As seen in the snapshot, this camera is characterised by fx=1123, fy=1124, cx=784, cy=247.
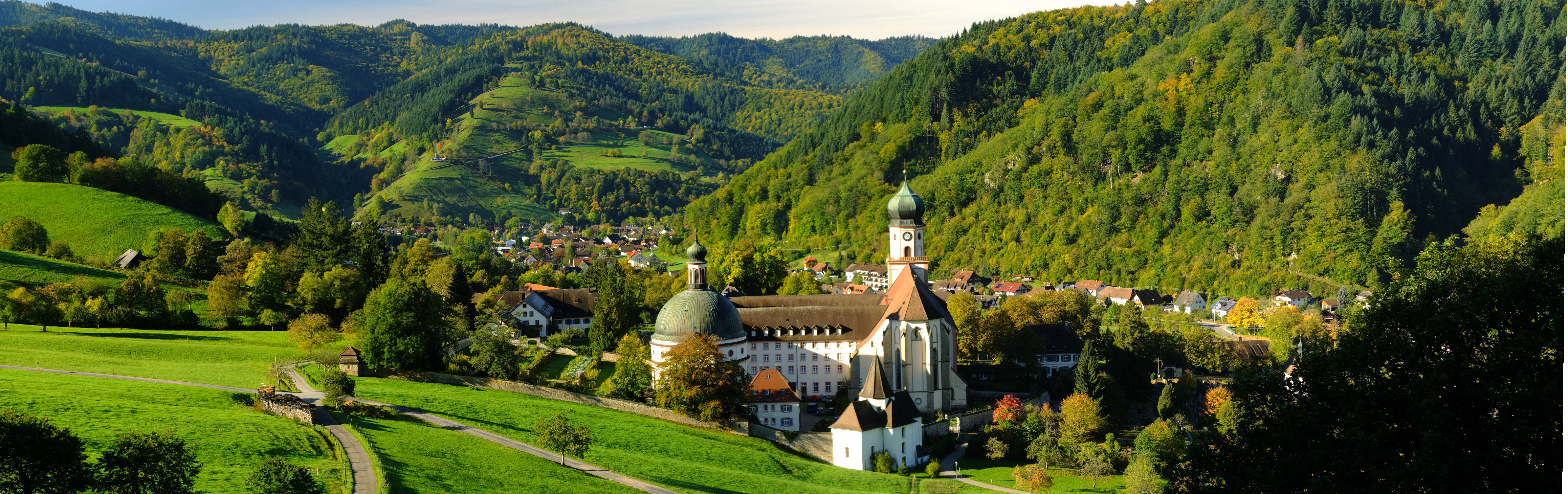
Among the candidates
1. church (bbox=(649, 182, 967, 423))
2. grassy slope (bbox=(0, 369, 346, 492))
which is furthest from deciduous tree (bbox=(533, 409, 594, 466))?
church (bbox=(649, 182, 967, 423))

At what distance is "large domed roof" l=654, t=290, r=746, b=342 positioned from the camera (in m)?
62.7

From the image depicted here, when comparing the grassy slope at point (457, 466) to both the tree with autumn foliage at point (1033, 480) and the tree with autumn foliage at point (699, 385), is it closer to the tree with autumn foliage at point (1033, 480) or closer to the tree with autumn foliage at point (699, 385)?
the tree with autumn foliage at point (699, 385)

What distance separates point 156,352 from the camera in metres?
55.1

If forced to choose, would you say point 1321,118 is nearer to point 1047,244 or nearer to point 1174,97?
point 1174,97

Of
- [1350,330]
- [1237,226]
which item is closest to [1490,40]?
[1237,226]

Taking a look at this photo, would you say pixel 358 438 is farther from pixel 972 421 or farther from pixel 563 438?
pixel 972 421

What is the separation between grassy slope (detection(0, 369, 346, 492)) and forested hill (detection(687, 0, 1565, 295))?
103 meters

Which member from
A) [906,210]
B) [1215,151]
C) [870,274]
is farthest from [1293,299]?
[906,210]

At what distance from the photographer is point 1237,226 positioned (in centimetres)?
12706

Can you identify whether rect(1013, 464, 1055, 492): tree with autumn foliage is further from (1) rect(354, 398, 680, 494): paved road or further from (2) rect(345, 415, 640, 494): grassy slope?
(2) rect(345, 415, 640, 494): grassy slope

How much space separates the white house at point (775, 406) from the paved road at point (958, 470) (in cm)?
781

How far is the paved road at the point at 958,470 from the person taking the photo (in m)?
48.9

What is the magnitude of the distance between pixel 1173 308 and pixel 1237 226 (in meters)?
17.4

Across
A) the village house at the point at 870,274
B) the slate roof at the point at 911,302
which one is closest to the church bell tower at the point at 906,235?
the slate roof at the point at 911,302
